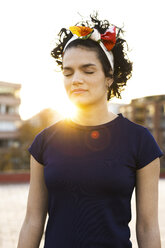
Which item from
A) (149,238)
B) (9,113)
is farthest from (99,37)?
(9,113)

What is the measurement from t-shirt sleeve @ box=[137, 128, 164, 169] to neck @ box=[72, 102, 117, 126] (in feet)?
0.64

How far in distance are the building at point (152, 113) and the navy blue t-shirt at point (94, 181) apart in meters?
46.9

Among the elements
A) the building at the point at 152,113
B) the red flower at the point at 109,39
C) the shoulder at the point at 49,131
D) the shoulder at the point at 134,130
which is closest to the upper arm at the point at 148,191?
the shoulder at the point at 134,130

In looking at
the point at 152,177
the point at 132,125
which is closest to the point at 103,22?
the point at 132,125

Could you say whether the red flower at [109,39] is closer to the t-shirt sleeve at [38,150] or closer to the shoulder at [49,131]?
the shoulder at [49,131]

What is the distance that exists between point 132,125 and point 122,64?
1.12 ft

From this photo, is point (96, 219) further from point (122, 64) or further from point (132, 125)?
point (122, 64)

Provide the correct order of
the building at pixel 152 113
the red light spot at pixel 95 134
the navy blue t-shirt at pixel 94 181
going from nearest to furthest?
1. the navy blue t-shirt at pixel 94 181
2. the red light spot at pixel 95 134
3. the building at pixel 152 113

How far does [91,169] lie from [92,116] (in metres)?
0.26

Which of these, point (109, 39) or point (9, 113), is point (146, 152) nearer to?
point (109, 39)

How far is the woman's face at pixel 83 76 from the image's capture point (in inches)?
56.2

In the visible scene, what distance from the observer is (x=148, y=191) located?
4.58 feet

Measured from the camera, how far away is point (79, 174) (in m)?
1.36

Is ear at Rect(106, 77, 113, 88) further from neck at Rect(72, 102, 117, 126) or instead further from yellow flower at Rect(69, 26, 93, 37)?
yellow flower at Rect(69, 26, 93, 37)
